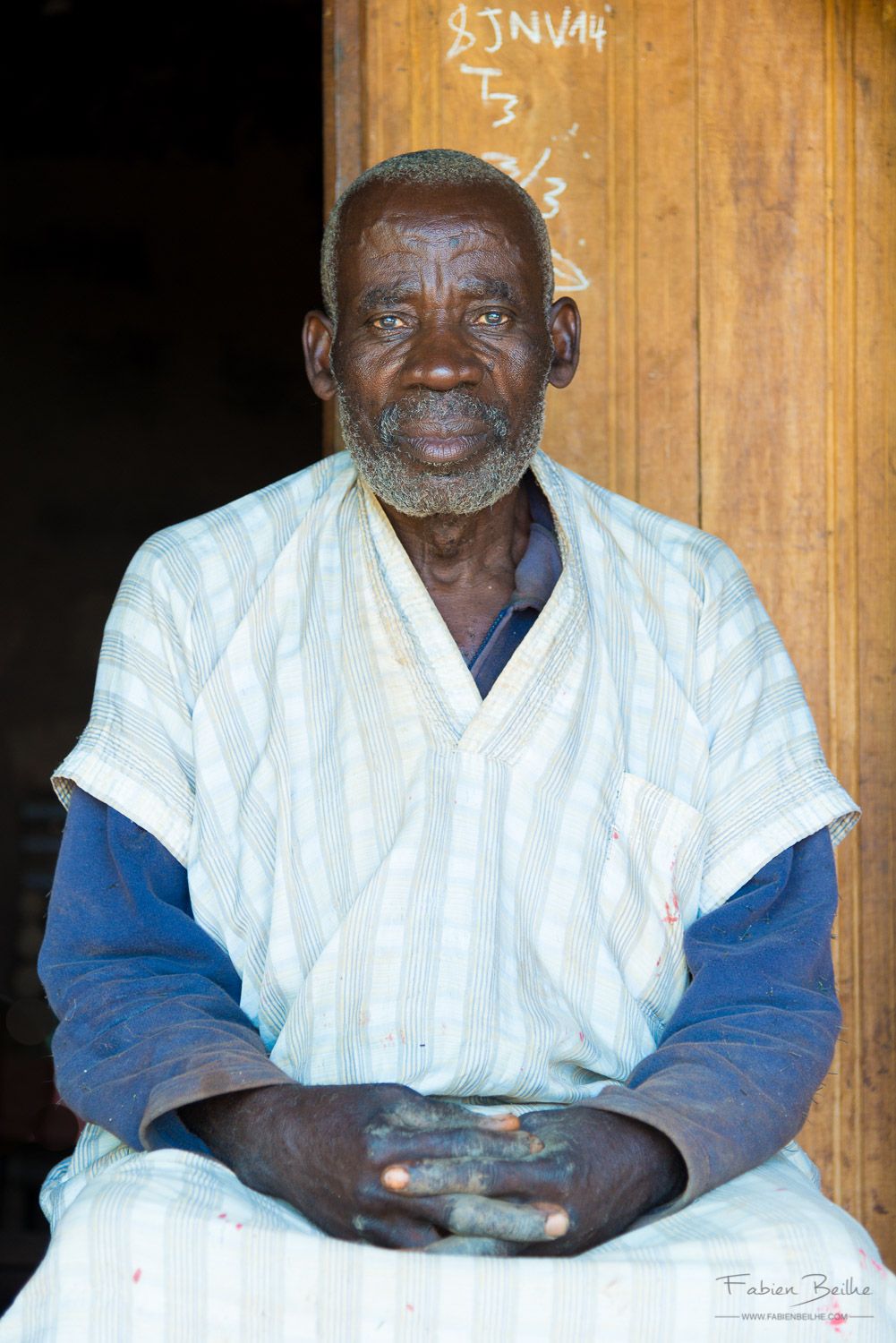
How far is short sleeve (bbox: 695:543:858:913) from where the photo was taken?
7.57ft

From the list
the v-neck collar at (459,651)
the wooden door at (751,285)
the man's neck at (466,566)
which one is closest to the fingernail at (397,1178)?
the v-neck collar at (459,651)

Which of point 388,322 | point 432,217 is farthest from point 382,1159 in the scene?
point 432,217

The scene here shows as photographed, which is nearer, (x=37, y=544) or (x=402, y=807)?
(x=402, y=807)

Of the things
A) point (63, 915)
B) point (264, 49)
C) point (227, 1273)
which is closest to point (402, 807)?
point (63, 915)

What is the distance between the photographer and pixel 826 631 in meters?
3.03

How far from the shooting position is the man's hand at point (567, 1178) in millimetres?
1770

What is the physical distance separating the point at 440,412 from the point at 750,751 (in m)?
0.66

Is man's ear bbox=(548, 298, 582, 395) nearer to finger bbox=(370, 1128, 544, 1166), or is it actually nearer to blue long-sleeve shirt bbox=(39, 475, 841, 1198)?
blue long-sleeve shirt bbox=(39, 475, 841, 1198)

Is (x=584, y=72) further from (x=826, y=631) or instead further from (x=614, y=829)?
(x=614, y=829)

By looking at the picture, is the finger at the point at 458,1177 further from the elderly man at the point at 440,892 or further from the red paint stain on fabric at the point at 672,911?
the red paint stain on fabric at the point at 672,911

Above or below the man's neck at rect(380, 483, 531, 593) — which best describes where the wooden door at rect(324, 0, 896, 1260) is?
above

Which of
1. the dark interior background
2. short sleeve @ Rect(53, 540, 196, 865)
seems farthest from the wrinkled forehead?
the dark interior background

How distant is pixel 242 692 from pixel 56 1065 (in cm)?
58

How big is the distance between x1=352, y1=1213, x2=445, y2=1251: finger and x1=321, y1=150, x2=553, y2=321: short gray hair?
1.34 metres
